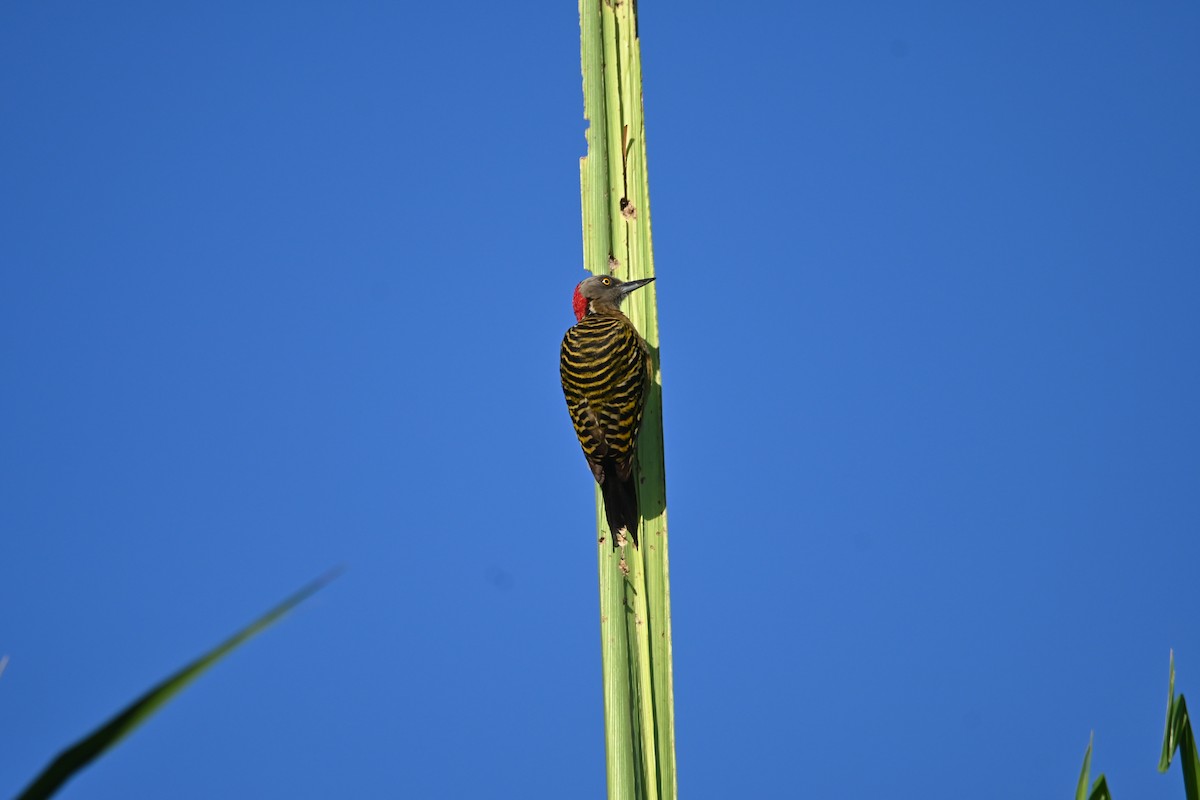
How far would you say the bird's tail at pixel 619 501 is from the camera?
389 cm

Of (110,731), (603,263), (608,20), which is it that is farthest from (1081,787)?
(608,20)

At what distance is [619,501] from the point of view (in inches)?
170

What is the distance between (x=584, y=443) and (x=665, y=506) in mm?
1214

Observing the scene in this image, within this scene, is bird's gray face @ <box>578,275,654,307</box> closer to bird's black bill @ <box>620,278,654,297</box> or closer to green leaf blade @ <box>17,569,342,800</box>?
bird's black bill @ <box>620,278,654,297</box>

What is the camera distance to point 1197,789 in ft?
5.87

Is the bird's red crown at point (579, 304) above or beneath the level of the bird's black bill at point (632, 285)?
above

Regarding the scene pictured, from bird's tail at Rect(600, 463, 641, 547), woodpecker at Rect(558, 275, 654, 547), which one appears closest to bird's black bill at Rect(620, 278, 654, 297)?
woodpecker at Rect(558, 275, 654, 547)

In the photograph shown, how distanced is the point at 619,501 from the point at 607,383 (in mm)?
1022

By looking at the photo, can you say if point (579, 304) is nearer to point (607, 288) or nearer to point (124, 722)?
point (607, 288)

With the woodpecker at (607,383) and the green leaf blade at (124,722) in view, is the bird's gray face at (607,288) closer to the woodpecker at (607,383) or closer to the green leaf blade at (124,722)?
the woodpecker at (607,383)

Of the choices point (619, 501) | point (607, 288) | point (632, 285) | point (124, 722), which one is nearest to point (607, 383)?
point (607, 288)

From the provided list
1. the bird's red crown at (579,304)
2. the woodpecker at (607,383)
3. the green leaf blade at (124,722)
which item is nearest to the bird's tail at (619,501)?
the woodpecker at (607,383)

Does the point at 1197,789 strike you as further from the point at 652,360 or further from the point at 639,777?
the point at 652,360

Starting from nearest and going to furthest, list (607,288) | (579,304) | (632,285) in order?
(632,285) → (607,288) → (579,304)
